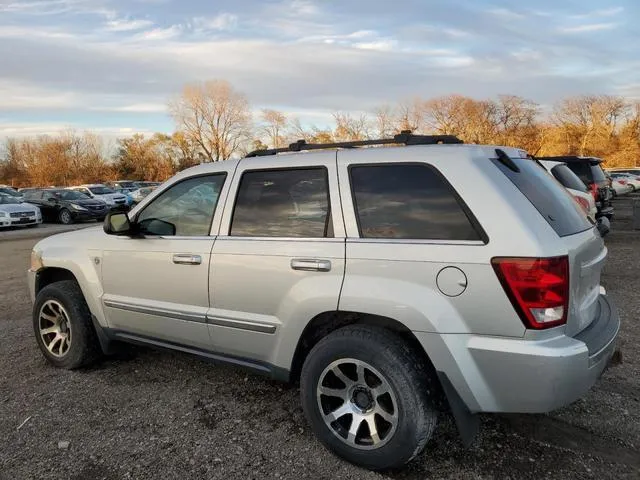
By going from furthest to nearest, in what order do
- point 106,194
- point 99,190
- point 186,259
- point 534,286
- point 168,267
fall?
point 99,190, point 106,194, point 168,267, point 186,259, point 534,286

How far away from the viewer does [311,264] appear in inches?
113

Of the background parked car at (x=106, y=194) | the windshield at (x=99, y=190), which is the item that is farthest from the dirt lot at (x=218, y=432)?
the windshield at (x=99, y=190)

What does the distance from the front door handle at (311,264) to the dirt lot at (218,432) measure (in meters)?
1.09

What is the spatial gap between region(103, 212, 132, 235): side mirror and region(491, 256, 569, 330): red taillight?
256 cm

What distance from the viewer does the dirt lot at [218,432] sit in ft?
9.19

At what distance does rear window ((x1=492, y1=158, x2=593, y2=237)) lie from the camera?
2.62 m

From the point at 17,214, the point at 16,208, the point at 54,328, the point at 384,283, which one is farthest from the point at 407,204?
the point at 16,208

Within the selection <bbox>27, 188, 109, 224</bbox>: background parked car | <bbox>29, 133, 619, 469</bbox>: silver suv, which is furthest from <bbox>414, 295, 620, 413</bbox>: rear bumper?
<bbox>27, 188, 109, 224</bbox>: background parked car

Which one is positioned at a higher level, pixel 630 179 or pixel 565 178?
pixel 565 178

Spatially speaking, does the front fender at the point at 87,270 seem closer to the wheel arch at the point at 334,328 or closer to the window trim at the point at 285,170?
A: the window trim at the point at 285,170

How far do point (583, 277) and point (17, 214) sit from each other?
20923 millimetres

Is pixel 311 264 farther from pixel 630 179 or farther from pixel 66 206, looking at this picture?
pixel 630 179

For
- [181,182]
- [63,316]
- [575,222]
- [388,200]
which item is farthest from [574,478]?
[63,316]

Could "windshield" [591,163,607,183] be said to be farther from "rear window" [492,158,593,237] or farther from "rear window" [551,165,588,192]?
"rear window" [492,158,593,237]
